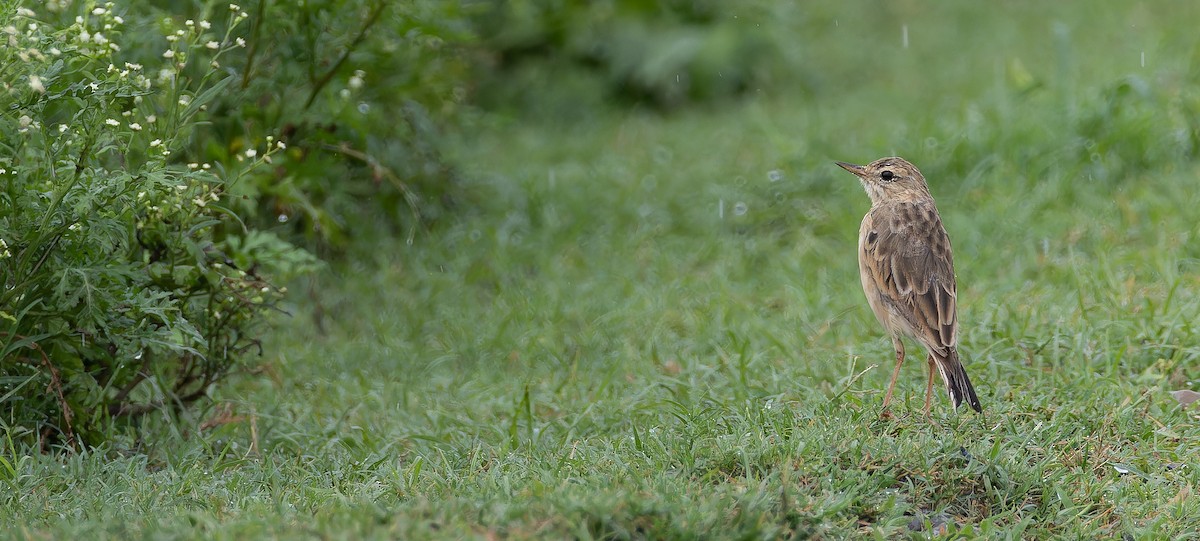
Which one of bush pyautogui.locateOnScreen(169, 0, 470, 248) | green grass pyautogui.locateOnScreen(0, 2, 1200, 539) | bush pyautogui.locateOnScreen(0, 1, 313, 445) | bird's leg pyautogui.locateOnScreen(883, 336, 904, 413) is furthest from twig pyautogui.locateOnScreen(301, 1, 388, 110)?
bird's leg pyautogui.locateOnScreen(883, 336, 904, 413)

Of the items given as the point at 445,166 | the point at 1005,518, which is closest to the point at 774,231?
the point at 445,166

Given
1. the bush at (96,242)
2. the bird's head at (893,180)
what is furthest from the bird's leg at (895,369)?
the bush at (96,242)

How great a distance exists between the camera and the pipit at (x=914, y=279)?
17.3 feet

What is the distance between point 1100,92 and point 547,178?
4075 mm

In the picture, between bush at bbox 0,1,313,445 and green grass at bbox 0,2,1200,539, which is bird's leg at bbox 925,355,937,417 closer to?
green grass at bbox 0,2,1200,539

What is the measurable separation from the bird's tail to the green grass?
105 millimetres

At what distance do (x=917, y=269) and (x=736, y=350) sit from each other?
1.18 m

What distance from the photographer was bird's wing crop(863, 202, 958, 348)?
5.36m

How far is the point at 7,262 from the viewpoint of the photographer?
4.82m

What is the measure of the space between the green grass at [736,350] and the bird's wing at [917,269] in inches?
13.4

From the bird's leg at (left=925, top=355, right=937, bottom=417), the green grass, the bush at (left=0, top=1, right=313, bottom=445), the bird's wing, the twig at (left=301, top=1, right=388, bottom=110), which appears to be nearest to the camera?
the green grass

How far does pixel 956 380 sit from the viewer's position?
5148 millimetres

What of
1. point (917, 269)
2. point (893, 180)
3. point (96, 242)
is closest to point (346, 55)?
point (96, 242)

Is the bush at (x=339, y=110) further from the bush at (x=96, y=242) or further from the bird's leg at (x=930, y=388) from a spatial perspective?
the bird's leg at (x=930, y=388)
